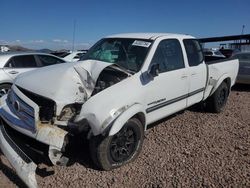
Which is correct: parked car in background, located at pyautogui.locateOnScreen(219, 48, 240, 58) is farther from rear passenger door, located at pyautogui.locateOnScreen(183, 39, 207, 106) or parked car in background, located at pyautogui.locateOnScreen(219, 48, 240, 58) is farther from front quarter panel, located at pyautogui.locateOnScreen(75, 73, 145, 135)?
front quarter panel, located at pyautogui.locateOnScreen(75, 73, 145, 135)

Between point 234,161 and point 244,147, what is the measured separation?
682 mm

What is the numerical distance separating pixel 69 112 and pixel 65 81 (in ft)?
1.53

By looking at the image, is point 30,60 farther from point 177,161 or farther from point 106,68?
point 177,161

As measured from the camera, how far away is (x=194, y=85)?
5.67 meters

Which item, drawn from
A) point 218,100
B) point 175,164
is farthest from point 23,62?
point 175,164

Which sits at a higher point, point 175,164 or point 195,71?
point 195,71

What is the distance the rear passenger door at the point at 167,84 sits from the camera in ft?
14.8

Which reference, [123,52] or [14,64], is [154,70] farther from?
[14,64]

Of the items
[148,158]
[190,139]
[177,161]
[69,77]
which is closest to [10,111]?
[69,77]

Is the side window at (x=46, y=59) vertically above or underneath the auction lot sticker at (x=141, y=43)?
underneath

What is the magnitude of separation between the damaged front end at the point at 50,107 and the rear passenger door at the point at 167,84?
633mm

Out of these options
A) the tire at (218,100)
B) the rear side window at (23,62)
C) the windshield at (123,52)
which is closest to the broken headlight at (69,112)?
the windshield at (123,52)

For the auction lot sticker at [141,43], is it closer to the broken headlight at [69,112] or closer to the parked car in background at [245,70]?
the broken headlight at [69,112]

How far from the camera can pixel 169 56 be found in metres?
5.08
